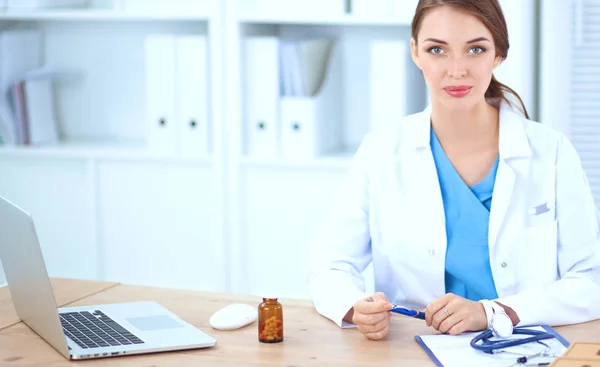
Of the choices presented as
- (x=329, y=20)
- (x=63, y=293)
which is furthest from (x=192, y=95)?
(x=63, y=293)

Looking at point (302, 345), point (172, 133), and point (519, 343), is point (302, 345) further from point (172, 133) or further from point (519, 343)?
point (172, 133)

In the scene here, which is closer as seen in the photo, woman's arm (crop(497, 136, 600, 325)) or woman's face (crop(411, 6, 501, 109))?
woman's arm (crop(497, 136, 600, 325))

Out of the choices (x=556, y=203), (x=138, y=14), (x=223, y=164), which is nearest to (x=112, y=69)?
(x=138, y=14)

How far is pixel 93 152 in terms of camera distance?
10.8 feet

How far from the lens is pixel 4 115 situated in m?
3.36

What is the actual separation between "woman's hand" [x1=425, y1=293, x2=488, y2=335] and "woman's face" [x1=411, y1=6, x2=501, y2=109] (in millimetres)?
458

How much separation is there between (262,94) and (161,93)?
13.9 inches

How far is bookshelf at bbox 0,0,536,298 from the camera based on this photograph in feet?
10.2

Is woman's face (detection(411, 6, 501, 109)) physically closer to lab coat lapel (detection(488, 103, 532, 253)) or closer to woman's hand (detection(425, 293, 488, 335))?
lab coat lapel (detection(488, 103, 532, 253))

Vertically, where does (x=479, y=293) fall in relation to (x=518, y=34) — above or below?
below

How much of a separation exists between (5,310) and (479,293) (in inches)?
38.3

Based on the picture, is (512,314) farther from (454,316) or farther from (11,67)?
(11,67)

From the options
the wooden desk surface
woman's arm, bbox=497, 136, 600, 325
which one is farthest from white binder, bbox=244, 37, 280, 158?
woman's arm, bbox=497, 136, 600, 325

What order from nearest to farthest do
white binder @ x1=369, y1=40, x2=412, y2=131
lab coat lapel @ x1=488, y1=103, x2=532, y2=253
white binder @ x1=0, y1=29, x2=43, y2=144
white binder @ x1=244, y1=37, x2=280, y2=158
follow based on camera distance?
lab coat lapel @ x1=488, y1=103, x2=532, y2=253, white binder @ x1=369, y1=40, x2=412, y2=131, white binder @ x1=244, y1=37, x2=280, y2=158, white binder @ x1=0, y1=29, x2=43, y2=144
